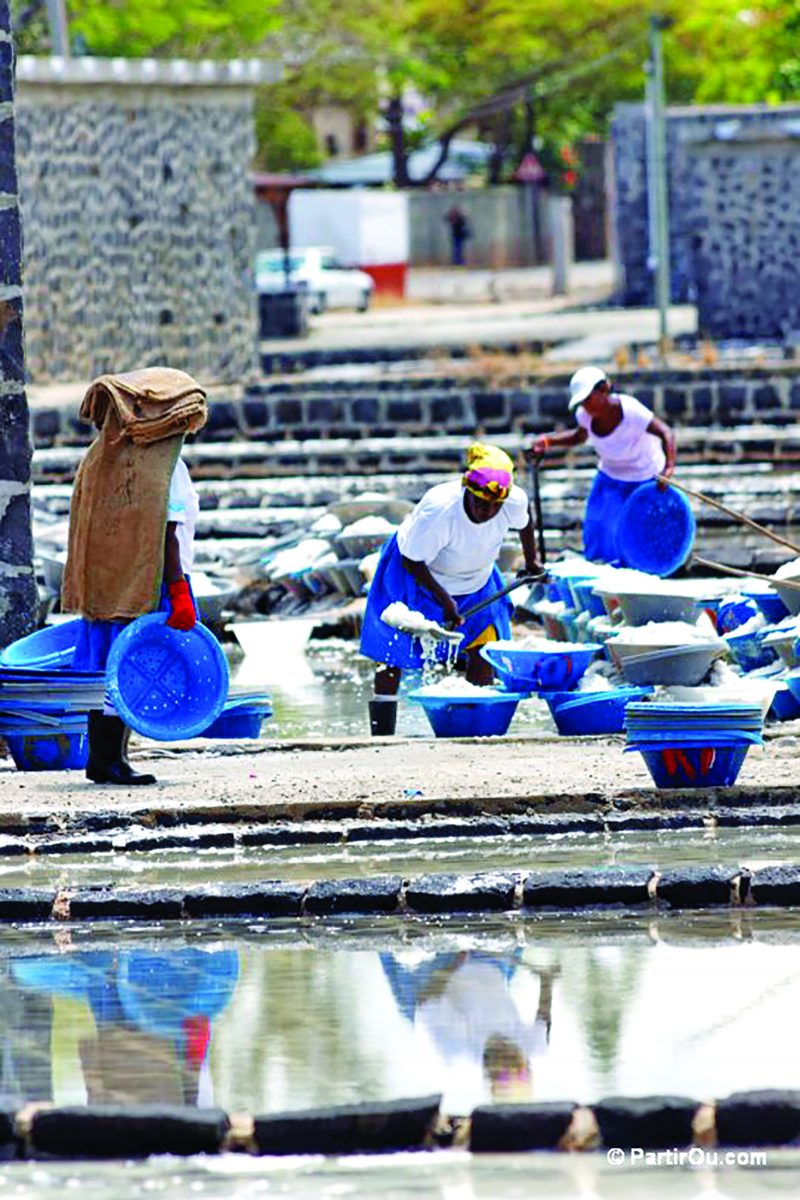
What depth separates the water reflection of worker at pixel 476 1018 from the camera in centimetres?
660

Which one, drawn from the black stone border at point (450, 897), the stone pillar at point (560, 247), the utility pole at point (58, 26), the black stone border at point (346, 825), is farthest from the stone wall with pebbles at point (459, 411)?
the stone pillar at point (560, 247)

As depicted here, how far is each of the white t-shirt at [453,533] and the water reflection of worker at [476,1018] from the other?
14.5 feet

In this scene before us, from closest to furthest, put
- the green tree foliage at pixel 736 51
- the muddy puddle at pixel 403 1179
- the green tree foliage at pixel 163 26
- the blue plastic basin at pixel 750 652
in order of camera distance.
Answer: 1. the muddy puddle at pixel 403 1179
2. the blue plastic basin at pixel 750 652
3. the green tree foliage at pixel 736 51
4. the green tree foliage at pixel 163 26

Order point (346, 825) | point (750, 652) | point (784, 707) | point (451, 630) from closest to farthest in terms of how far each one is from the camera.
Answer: point (346, 825), point (784, 707), point (451, 630), point (750, 652)

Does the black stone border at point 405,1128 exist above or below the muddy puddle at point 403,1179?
above

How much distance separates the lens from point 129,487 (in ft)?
33.7

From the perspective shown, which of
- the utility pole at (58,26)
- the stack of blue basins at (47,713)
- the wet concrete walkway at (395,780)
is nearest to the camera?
the wet concrete walkway at (395,780)

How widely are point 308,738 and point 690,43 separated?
56.3 metres

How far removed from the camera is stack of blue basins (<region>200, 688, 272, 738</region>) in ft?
40.0

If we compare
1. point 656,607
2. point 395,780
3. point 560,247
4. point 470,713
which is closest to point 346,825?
point 395,780

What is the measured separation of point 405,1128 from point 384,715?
646 cm

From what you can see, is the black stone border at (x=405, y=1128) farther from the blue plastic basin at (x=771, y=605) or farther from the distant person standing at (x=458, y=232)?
the distant person standing at (x=458, y=232)

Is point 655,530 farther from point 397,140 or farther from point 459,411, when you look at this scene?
point 397,140

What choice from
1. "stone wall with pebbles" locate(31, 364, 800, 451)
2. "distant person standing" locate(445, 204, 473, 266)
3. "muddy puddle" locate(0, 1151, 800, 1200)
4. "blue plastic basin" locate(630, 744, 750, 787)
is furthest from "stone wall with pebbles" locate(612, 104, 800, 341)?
"muddy puddle" locate(0, 1151, 800, 1200)
